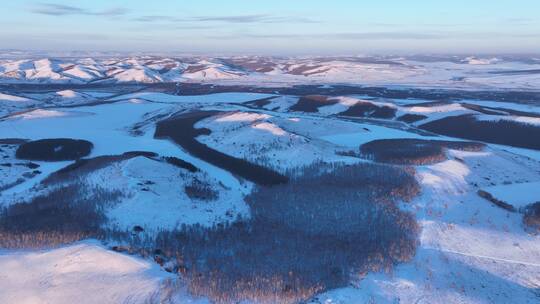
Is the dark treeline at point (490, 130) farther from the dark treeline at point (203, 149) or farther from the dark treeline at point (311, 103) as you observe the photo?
the dark treeline at point (203, 149)

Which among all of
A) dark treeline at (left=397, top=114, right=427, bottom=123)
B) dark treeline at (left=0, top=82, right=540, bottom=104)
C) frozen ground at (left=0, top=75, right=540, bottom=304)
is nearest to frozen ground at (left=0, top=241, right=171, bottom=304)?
frozen ground at (left=0, top=75, right=540, bottom=304)

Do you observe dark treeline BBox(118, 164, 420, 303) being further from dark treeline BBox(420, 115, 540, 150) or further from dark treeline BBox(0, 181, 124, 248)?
dark treeline BBox(420, 115, 540, 150)

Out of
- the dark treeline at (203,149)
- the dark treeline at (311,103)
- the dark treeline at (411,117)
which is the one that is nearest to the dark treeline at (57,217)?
the dark treeline at (203,149)

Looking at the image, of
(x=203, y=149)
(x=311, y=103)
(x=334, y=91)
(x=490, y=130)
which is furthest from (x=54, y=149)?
(x=334, y=91)

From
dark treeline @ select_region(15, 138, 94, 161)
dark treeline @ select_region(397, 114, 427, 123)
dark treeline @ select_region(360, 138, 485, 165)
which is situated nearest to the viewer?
dark treeline @ select_region(360, 138, 485, 165)

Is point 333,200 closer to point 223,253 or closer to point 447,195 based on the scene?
point 447,195

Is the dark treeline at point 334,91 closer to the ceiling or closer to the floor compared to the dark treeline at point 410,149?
closer to the ceiling

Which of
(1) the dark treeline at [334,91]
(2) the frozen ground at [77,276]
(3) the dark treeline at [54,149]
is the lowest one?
(3) the dark treeline at [54,149]

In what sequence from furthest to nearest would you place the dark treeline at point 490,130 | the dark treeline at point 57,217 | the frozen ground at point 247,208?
1. the dark treeline at point 490,130
2. the dark treeline at point 57,217
3. the frozen ground at point 247,208

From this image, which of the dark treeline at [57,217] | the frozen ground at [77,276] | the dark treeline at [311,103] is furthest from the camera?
the dark treeline at [311,103]

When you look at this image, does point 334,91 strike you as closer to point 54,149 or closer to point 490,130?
point 490,130
